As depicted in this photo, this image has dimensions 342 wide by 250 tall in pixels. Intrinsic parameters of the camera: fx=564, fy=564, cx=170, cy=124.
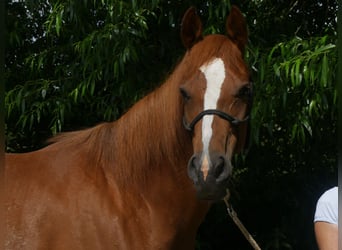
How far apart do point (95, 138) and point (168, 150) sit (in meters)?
0.39

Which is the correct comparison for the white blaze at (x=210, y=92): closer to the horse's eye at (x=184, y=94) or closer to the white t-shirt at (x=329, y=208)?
the horse's eye at (x=184, y=94)

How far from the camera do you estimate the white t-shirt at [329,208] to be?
1971mm

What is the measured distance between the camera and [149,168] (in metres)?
2.67

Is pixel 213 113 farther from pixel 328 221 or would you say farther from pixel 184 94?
pixel 328 221

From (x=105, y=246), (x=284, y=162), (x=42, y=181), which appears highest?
(x=42, y=181)

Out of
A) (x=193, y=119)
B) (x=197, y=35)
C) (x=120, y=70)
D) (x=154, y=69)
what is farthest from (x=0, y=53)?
(x=154, y=69)

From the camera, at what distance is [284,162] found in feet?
14.9

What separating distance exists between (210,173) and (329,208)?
51 centimetres

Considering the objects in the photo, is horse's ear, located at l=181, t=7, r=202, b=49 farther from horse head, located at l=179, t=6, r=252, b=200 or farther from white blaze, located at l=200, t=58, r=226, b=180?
white blaze, located at l=200, t=58, r=226, b=180

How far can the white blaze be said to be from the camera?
2.32 meters

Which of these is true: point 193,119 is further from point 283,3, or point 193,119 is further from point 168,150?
point 283,3

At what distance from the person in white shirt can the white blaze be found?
495mm

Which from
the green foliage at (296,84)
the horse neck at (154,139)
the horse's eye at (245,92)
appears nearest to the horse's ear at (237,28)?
the horse's eye at (245,92)

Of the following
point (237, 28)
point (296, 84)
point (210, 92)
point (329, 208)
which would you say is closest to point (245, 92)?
point (210, 92)
